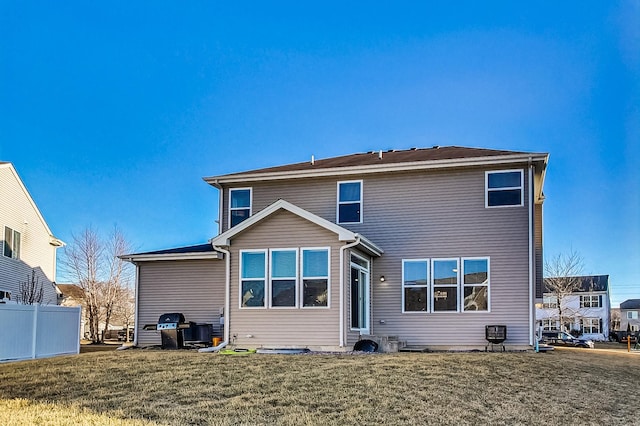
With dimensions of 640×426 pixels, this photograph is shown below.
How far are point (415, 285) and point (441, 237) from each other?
1.58 meters

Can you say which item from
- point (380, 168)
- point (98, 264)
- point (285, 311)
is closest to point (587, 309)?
point (98, 264)

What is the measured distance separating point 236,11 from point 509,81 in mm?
10378

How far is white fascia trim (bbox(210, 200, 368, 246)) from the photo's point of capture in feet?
47.7

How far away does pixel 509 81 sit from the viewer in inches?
871

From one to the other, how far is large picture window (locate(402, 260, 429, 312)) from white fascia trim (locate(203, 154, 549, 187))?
2.77 metres

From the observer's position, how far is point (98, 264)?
119 feet

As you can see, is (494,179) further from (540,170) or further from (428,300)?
(428,300)

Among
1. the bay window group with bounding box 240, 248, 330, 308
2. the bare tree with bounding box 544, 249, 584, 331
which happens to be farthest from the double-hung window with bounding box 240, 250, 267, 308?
the bare tree with bounding box 544, 249, 584, 331

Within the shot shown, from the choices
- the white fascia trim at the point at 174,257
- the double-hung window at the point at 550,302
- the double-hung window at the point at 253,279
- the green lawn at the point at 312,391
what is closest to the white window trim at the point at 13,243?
the white fascia trim at the point at 174,257

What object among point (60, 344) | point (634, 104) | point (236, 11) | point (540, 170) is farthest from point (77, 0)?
point (634, 104)

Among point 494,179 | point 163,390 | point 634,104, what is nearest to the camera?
point 163,390

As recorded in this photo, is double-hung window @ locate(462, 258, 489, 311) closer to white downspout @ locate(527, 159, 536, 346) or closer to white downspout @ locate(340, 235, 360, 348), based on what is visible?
white downspout @ locate(527, 159, 536, 346)

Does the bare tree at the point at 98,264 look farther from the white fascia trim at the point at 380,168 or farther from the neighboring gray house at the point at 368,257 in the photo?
the white fascia trim at the point at 380,168

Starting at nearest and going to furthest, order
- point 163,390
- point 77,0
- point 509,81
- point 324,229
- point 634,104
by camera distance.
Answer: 1. point 163,390
2. point 324,229
3. point 77,0
4. point 509,81
5. point 634,104
